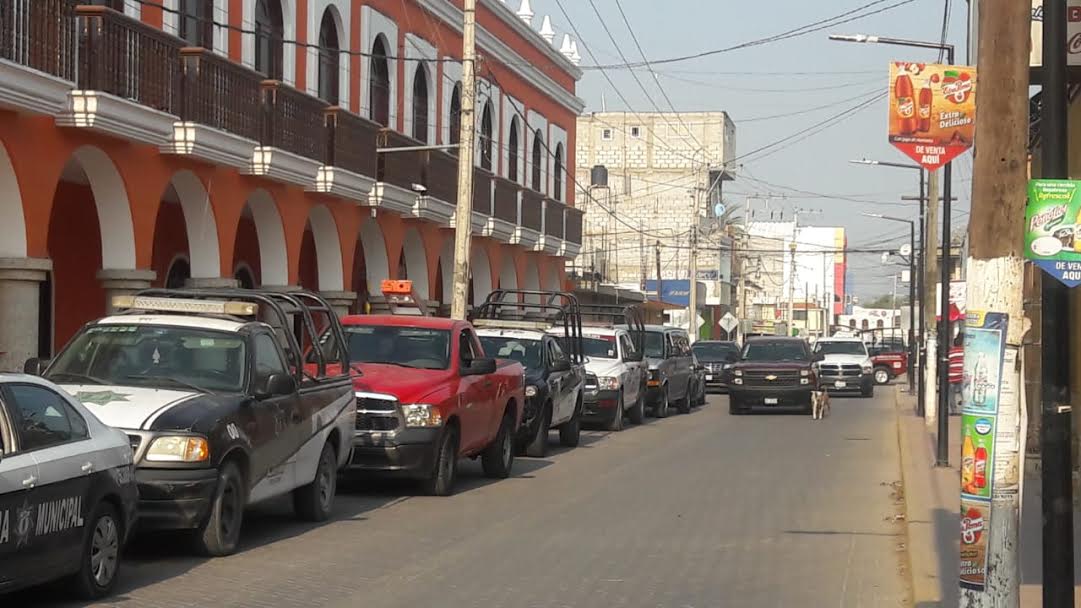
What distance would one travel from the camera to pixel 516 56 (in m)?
39.7

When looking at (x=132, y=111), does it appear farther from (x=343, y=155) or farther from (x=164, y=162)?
(x=343, y=155)

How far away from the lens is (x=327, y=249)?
1144 inches

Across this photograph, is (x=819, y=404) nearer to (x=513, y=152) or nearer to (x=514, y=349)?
(x=513, y=152)

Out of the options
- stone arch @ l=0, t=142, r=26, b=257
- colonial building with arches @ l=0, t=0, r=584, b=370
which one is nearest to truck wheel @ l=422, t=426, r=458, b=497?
colonial building with arches @ l=0, t=0, r=584, b=370

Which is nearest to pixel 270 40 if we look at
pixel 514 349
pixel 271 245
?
pixel 271 245

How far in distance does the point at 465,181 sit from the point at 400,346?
28.4 feet

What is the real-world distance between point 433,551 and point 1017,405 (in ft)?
19.1

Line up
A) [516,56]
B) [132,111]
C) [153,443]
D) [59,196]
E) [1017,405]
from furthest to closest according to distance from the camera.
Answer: [516,56]
[59,196]
[132,111]
[153,443]
[1017,405]

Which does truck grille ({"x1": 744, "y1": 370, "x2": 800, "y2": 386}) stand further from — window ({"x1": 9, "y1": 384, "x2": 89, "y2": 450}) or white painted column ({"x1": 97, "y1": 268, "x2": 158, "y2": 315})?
window ({"x1": 9, "y1": 384, "x2": 89, "y2": 450})

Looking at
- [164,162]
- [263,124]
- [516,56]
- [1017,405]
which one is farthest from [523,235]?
[1017,405]

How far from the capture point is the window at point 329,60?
28953mm

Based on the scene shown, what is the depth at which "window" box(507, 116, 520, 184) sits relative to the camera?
41.4 meters

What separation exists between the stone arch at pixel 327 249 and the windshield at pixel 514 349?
703 cm

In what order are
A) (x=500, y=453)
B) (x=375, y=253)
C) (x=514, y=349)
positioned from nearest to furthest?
(x=500, y=453) < (x=514, y=349) < (x=375, y=253)
